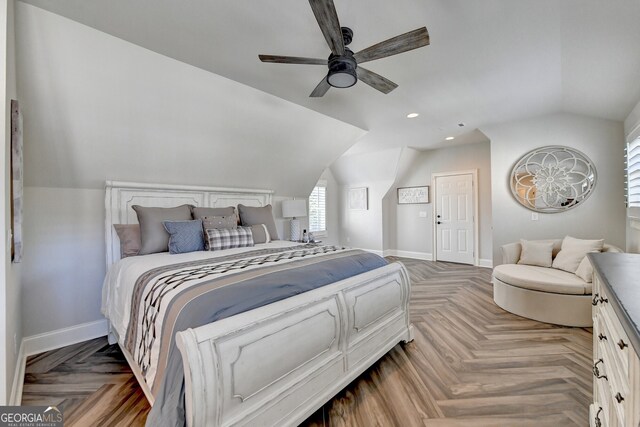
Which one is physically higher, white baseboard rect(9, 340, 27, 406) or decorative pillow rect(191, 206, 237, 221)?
decorative pillow rect(191, 206, 237, 221)

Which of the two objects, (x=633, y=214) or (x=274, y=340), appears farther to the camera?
(x=633, y=214)

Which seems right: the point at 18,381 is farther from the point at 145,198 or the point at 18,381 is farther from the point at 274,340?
the point at 274,340

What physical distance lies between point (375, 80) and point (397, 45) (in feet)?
1.49

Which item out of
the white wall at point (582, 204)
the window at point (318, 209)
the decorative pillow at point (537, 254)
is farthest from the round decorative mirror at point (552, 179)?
the window at point (318, 209)

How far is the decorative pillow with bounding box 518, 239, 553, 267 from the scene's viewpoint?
11.4 ft

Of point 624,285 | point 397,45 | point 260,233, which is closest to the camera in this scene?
point 624,285

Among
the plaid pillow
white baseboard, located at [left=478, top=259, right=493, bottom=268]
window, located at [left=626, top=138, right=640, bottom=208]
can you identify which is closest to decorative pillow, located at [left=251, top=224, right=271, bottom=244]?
the plaid pillow

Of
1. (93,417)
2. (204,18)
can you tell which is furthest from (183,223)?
(204,18)

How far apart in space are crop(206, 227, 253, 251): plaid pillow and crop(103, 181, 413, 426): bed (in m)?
0.15

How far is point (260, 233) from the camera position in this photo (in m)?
3.33

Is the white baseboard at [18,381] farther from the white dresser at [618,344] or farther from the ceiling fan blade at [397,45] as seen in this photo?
the ceiling fan blade at [397,45]

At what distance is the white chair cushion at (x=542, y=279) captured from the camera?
280 centimetres

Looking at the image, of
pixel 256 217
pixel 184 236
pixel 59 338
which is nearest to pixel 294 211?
pixel 256 217

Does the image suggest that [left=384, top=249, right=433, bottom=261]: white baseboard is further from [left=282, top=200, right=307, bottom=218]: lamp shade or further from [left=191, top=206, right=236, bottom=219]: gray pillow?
[left=191, top=206, right=236, bottom=219]: gray pillow
